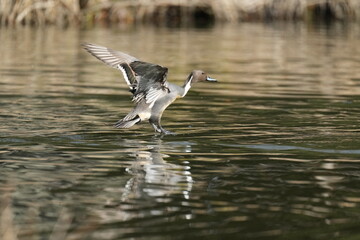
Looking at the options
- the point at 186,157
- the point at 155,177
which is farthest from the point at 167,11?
the point at 155,177

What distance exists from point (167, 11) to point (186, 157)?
2628 cm

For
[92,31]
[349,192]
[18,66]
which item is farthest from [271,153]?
[92,31]

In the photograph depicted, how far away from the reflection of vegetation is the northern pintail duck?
1831cm

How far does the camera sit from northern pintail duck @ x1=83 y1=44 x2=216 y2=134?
9.69 m

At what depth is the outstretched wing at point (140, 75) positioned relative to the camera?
9.56m

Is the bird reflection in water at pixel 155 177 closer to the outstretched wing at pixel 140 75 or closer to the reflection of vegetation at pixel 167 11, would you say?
the outstretched wing at pixel 140 75

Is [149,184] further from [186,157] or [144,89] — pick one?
[144,89]

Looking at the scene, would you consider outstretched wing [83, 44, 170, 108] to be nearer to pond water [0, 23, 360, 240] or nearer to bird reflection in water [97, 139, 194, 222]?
pond water [0, 23, 360, 240]

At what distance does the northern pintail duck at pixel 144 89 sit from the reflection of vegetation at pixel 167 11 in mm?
18309

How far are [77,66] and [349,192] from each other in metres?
12.0

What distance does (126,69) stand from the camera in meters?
10.1

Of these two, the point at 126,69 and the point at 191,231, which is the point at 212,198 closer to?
the point at 191,231

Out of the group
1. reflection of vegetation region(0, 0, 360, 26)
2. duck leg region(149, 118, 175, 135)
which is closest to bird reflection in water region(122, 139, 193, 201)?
duck leg region(149, 118, 175, 135)

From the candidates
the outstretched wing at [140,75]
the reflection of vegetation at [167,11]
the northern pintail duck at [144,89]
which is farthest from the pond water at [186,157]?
the reflection of vegetation at [167,11]
